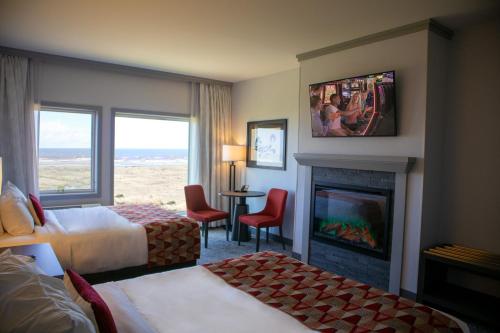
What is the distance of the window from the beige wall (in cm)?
460

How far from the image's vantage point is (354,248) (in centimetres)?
389

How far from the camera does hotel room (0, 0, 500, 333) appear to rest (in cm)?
192

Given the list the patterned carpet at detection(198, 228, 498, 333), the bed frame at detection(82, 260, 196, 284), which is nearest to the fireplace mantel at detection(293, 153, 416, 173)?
the patterned carpet at detection(198, 228, 498, 333)

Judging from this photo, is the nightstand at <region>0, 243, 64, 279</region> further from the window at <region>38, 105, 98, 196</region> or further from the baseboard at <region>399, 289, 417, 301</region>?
the baseboard at <region>399, 289, 417, 301</region>

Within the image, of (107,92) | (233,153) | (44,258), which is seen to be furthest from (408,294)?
(107,92)

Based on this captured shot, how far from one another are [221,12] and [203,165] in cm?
339

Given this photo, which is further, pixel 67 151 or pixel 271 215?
pixel 271 215

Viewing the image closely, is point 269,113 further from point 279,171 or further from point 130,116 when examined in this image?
point 130,116

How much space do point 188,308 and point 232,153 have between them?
4127 millimetres

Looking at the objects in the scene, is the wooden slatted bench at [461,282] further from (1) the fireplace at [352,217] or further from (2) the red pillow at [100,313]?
(2) the red pillow at [100,313]

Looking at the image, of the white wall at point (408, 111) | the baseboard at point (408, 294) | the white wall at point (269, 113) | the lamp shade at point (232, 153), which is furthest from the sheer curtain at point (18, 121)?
the baseboard at point (408, 294)

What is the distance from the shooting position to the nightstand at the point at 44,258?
79.6 inches

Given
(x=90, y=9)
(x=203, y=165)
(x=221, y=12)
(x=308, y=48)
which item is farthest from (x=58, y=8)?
(x=203, y=165)

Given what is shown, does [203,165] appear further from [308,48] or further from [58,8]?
[58,8]
